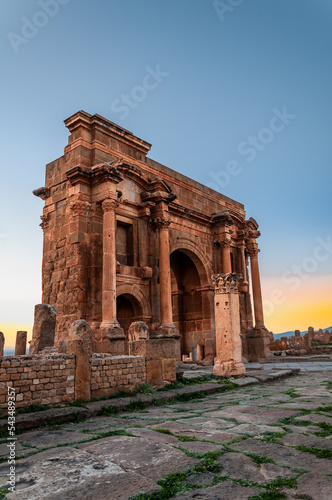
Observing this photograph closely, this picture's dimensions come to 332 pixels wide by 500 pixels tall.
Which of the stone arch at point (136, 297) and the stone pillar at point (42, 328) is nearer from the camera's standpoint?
the stone pillar at point (42, 328)

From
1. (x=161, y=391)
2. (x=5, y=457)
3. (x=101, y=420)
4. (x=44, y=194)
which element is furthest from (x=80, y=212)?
(x=5, y=457)

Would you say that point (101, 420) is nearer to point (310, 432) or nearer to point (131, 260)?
point (310, 432)

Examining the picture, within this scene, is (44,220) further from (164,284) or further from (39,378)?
(39,378)

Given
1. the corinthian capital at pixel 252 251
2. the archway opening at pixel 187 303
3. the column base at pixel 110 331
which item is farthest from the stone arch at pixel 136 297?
the corinthian capital at pixel 252 251

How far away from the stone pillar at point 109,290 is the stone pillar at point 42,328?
172 centimetres

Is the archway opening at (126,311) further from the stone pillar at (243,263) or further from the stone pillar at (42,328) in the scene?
the stone pillar at (243,263)

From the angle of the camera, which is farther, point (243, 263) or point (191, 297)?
point (243, 263)

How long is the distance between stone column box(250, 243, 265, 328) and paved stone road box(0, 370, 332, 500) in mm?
14230

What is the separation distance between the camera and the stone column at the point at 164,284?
13711 mm

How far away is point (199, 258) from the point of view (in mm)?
17734

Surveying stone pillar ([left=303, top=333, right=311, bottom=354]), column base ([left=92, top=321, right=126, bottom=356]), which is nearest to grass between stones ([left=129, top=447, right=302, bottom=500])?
column base ([left=92, top=321, right=126, bottom=356])

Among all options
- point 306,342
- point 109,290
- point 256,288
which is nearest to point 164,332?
point 109,290

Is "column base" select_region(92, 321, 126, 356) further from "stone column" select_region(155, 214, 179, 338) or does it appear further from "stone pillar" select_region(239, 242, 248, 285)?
"stone pillar" select_region(239, 242, 248, 285)

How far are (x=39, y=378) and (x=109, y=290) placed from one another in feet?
18.2
